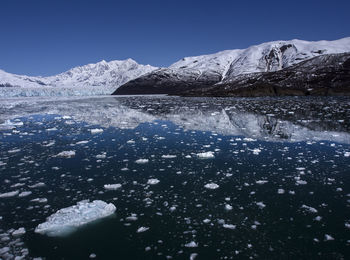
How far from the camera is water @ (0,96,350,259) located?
170 inches

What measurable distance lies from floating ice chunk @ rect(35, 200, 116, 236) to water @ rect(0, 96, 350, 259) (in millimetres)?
194

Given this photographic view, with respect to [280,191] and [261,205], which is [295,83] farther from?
[261,205]

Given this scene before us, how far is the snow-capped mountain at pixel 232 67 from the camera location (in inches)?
5034

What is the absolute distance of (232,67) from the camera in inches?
5871

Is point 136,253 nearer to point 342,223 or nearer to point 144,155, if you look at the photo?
point 342,223

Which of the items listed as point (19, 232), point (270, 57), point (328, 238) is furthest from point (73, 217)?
point (270, 57)

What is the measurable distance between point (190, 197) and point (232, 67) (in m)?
151

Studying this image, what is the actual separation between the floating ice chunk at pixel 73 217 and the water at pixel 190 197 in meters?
0.19

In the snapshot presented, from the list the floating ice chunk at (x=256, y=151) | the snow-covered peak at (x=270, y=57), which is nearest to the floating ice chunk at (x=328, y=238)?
the floating ice chunk at (x=256, y=151)

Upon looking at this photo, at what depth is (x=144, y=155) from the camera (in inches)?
395

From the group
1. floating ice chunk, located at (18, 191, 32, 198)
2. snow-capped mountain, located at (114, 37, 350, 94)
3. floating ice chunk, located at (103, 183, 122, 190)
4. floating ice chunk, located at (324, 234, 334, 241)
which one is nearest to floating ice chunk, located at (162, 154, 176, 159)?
floating ice chunk, located at (103, 183, 122, 190)

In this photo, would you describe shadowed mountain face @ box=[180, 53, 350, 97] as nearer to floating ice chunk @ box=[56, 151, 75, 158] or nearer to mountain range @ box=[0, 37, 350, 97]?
mountain range @ box=[0, 37, 350, 97]

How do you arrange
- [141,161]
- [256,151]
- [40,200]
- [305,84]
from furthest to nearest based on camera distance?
[305,84], [256,151], [141,161], [40,200]

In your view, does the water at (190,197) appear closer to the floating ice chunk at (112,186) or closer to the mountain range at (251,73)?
the floating ice chunk at (112,186)
